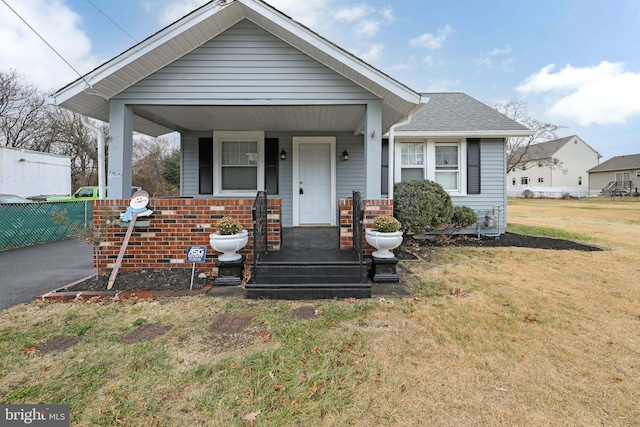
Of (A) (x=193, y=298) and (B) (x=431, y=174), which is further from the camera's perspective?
(B) (x=431, y=174)

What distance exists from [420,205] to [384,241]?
2.41m

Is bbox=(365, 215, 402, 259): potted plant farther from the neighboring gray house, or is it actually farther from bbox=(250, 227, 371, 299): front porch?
the neighboring gray house

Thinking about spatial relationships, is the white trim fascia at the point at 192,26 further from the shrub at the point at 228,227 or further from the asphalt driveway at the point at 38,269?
the asphalt driveway at the point at 38,269

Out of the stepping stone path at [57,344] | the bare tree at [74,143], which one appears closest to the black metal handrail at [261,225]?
the stepping stone path at [57,344]

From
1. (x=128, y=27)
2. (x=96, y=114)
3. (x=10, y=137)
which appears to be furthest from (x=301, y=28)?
(x=10, y=137)

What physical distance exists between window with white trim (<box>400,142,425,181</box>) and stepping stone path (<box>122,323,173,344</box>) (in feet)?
21.8

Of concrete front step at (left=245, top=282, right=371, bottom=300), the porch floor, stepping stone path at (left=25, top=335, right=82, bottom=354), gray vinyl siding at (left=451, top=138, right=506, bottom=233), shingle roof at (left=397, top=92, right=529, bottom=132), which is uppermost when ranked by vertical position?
shingle roof at (left=397, top=92, right=529, bottom=132)

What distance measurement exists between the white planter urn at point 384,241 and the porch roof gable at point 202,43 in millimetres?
2145

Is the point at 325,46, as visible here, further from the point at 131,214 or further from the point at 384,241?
the point at 131,214

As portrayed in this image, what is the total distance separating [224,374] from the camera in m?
2.24

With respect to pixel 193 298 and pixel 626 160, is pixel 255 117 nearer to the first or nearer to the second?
pixel 193 298

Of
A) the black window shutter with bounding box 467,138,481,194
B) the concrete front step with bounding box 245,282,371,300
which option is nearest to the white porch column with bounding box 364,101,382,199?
the concrete front step with bounding box 245,282,371,300

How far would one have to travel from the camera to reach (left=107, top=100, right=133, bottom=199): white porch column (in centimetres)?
465

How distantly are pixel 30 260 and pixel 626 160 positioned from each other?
176 feet
